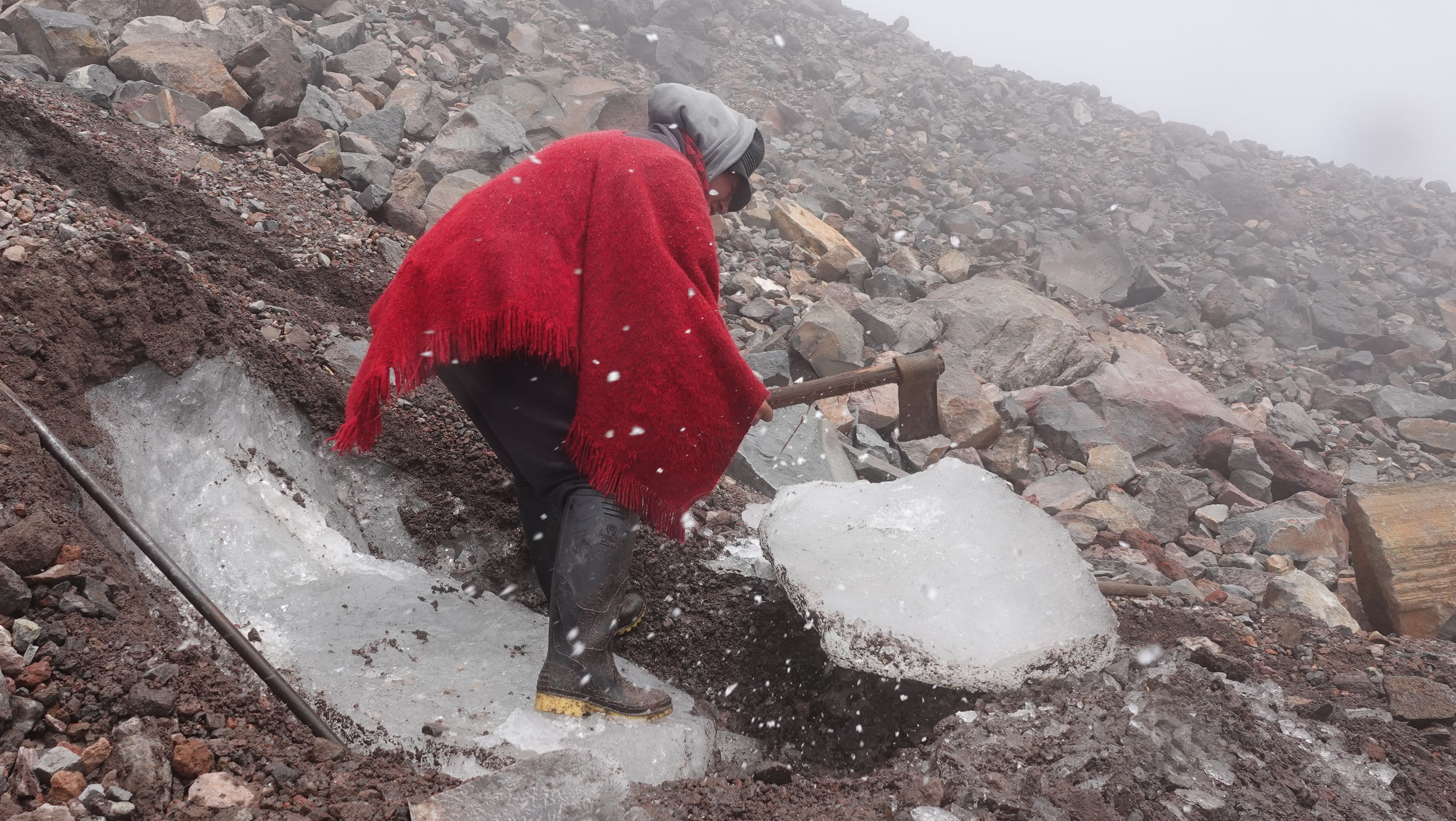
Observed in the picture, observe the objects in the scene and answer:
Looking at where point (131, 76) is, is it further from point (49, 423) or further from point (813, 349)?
point (813, 349)

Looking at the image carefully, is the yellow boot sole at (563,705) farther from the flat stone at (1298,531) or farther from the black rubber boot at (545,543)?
the flat stone at (1298,531)

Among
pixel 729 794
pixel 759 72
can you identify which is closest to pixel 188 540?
pixel 729 794

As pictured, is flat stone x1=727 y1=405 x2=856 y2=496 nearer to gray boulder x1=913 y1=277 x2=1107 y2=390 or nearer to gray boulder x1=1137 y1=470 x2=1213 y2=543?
gray boulder x1=1137 y1=470 x2=1213 y2=543

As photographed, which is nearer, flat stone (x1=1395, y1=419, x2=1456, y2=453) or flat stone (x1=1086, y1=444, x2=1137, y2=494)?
flat stone (x1=1086, y1=444, x2=1137, y2=494)

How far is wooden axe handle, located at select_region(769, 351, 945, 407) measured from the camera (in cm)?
226

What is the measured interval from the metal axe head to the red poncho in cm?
85

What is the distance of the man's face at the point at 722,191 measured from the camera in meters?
2.00

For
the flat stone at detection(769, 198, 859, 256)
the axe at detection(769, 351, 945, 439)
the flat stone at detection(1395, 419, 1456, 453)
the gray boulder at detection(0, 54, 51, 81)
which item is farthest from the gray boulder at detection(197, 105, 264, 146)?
the flat stone at detection(1395, 419, 1456, 453)

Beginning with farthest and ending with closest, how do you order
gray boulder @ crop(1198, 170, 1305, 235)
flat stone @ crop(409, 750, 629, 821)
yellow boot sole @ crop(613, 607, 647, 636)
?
gray boulder @ crop(1198, 170, 1305, 235)
yellow boot sole @ crop(613, 607, 647, 636)
flat stone @ crop(409, 750, 629, 821)

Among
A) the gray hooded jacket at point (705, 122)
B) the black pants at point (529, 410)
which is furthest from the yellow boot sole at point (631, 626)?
the gray hooded jacket at point (705, 122)

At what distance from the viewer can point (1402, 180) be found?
13.4 metres

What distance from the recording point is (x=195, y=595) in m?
1.49

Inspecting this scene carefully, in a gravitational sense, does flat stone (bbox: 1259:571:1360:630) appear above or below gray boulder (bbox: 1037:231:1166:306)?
above

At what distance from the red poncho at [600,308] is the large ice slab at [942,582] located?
0.55m
